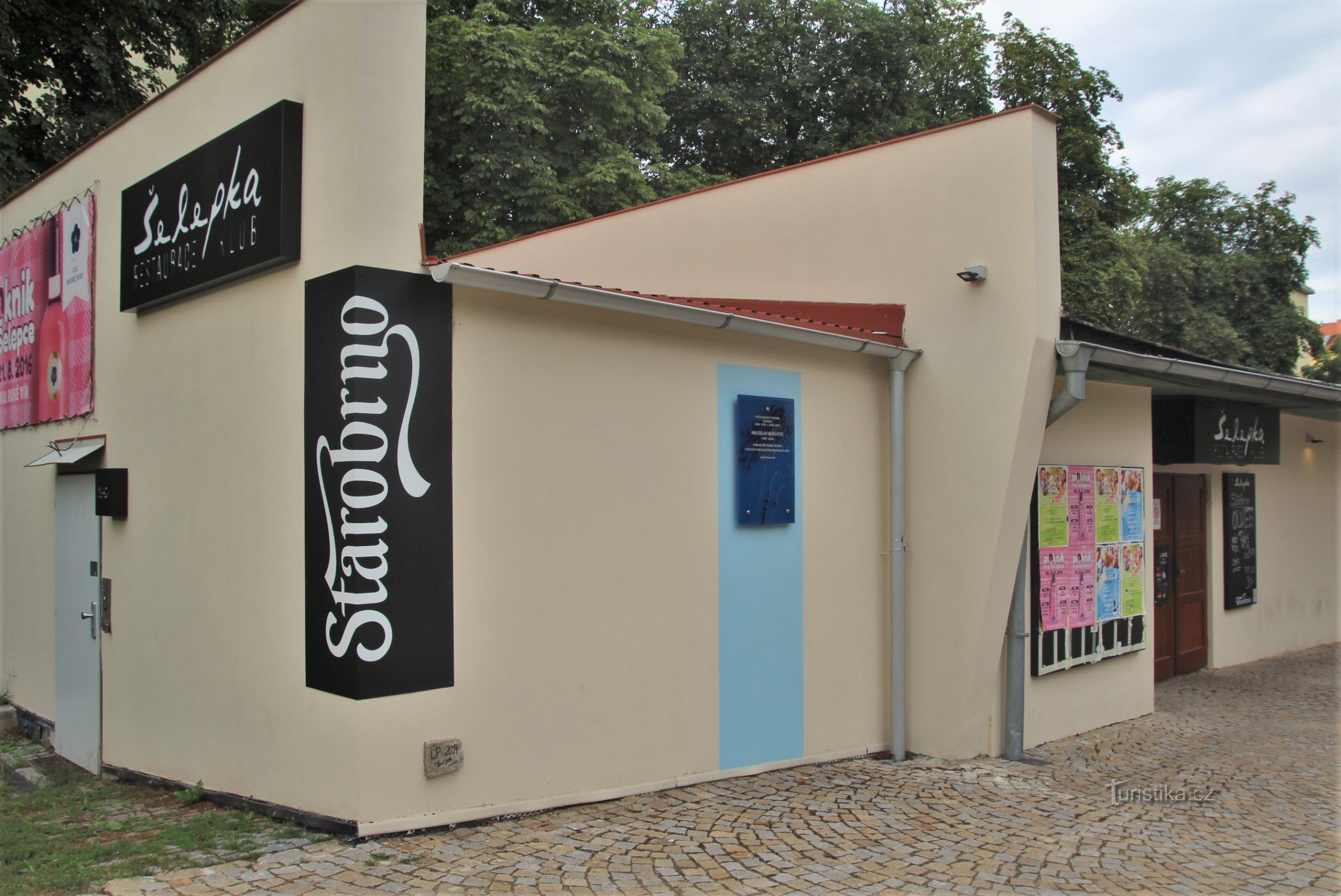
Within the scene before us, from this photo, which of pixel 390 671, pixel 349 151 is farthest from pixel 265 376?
pixel 390 671

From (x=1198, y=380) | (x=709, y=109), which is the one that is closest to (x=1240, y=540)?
(x=1198, y=380)

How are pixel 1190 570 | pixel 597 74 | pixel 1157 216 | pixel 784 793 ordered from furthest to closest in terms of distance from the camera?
1. pixel 1157 216
2. pixel 597 74
3. pixel 1190 570
4. pixel 784 793

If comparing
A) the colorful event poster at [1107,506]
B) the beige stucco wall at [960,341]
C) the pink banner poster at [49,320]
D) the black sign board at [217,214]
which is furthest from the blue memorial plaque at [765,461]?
the pink banner poster at [49,320]

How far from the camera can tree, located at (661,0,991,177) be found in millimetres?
23391

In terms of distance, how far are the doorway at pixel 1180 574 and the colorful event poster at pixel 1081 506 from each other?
2125mm

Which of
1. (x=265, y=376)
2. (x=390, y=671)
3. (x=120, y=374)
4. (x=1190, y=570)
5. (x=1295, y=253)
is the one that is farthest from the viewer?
(x=1295, y=253)

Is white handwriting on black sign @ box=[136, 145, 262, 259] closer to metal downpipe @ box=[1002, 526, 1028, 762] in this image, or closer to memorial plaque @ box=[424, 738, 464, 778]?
memorial plaque @ box=[424, 738, 464, 778]

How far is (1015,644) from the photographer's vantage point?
672 cm

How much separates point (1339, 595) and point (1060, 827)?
1006cm

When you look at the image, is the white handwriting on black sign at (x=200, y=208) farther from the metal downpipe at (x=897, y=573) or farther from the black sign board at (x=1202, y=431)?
the black sign board at (x=1202, y=431)

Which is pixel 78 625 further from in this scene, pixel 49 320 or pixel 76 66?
pixel 76 66

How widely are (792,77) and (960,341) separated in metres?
19.7

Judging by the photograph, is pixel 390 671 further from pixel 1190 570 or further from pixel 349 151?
pixel 1190 570

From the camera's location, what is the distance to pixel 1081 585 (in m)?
7.46
